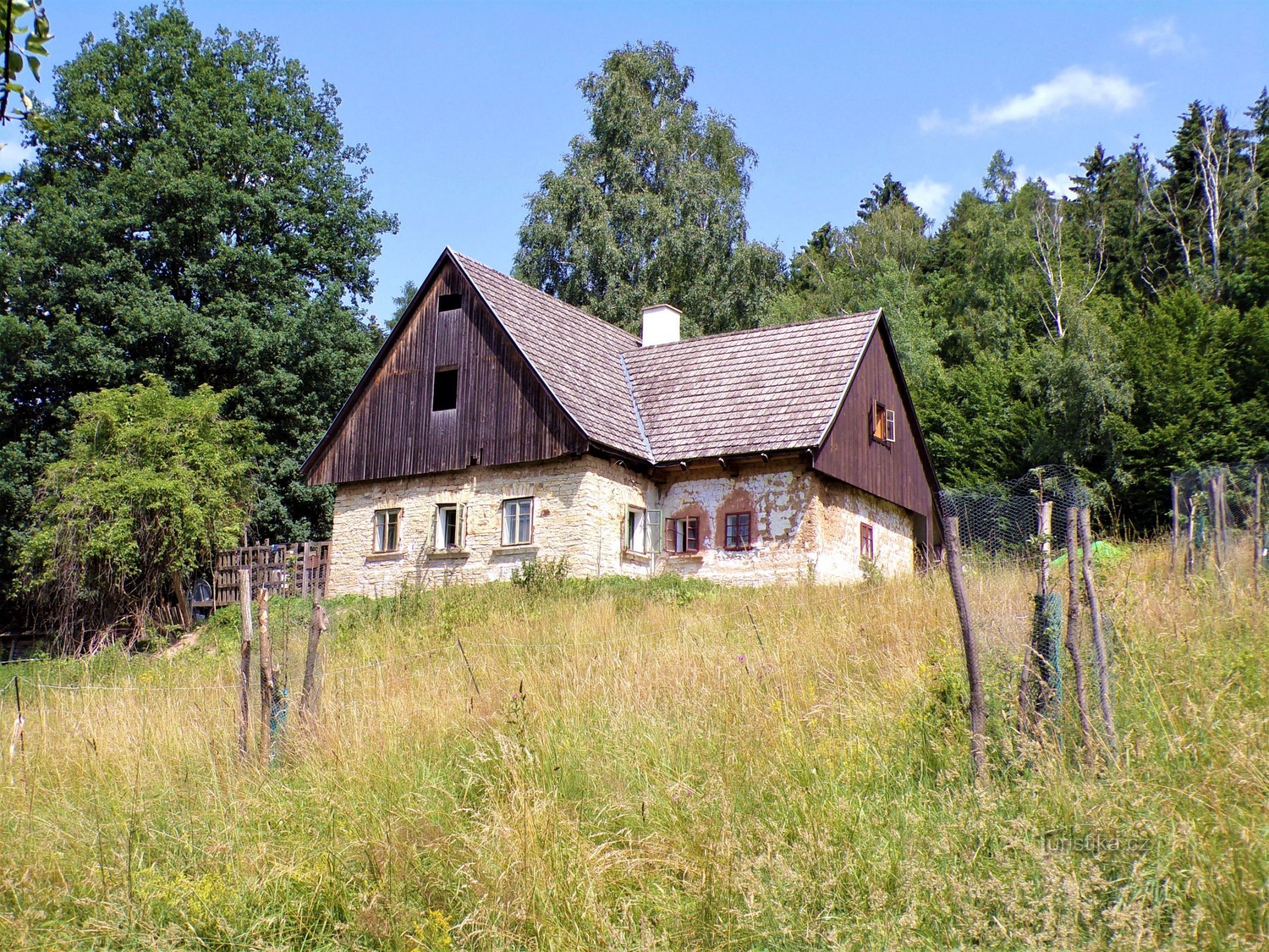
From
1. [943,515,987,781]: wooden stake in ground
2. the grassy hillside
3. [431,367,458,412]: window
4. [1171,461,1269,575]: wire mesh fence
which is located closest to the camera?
the grassy hillside

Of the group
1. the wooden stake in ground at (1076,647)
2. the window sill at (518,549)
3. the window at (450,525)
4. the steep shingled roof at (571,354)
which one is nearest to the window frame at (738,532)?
the steep shingled roof at (571,354)

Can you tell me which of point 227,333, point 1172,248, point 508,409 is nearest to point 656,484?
point 508,409

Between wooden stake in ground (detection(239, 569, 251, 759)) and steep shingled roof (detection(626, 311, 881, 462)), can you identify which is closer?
wooden stake in ground (detection(239, 569, 251, 759))

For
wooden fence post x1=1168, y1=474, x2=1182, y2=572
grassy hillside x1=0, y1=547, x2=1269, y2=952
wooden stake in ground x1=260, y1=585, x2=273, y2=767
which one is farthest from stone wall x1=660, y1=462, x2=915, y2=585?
wooden stake in ground x1=260, y1=585, x2=273, y2=767

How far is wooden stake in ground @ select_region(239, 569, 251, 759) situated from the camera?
843cm

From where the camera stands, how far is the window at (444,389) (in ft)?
81.0

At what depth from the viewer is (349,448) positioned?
25.5 meters

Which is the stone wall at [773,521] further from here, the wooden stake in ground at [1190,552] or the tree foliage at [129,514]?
the wooden stake in ground at [1190,552]

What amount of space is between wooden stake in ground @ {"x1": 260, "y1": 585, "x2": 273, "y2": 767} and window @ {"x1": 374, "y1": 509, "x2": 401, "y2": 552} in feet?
53.0

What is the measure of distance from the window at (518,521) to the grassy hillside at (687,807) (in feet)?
42.4

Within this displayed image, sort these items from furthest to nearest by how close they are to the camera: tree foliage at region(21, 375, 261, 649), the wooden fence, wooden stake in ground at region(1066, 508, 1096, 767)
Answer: the wooden fence, tree foliage at region(21, 375, 261, 649), wooden stake in ground at region(1066, 508, 1096, 767)

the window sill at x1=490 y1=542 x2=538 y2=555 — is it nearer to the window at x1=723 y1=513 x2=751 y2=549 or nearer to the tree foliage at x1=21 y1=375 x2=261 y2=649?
the window at x1=723 y1=513 x2=751 y2=549

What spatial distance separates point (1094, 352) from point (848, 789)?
95.2 ft

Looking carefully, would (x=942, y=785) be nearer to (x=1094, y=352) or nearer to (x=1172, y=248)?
(x=1094, y=352)
